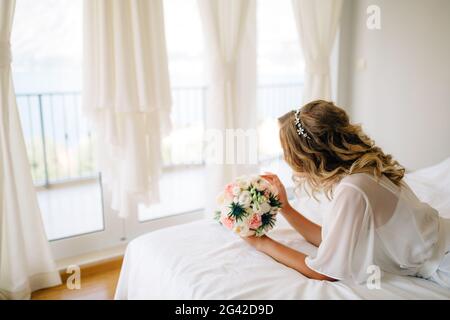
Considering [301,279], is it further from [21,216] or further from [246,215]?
[21,216]

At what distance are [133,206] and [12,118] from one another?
96cm

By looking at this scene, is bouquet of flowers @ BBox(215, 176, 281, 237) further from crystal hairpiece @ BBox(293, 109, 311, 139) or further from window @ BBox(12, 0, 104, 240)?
window @ BBox(12, 0, 104, 240)

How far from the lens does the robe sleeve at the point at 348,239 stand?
1.21 m

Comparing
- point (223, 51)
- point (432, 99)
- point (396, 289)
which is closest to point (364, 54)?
point (432, 99)

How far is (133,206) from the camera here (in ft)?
8.68

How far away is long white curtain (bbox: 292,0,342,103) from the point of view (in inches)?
117

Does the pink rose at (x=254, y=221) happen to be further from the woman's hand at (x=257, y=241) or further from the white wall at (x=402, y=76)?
the white wall at (x=402, y=76)

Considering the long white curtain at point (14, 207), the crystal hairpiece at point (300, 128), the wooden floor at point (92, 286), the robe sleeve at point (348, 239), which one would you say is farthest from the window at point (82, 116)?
the robe sleeve at point (348, 239)

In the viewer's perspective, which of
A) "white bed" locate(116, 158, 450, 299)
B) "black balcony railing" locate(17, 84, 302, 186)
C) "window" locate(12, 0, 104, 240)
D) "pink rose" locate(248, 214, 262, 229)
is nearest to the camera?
"white bed" locate(116, 158, 450, 299)

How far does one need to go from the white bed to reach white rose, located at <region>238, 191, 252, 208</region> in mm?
169

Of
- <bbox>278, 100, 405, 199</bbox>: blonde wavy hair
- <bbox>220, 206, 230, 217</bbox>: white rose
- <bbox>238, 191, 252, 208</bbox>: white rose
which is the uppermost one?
<bbox>278, 100, 405, 199</bbox>: blonde wavy hair

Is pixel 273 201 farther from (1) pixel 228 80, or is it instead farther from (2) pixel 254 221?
(1) pixel 228 80

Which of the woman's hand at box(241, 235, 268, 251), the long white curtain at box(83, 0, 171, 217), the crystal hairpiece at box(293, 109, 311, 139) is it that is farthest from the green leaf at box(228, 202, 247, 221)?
the long white curtain at box(83, 0, 171, 217)

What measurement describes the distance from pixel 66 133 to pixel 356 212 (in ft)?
13.9
